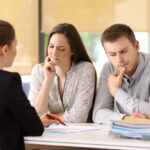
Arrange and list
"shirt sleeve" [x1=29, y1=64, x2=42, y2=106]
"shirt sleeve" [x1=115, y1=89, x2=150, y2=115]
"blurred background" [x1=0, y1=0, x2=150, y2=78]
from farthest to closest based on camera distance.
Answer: "blurred background" [x1=0, y1=0, x2=150, y2=78] < "shirt sleeve" [x1=29, y1=64, x2=42, y2=106] < "shirt sleeve" [x1=115, y1=89, x2=150, y2=115]

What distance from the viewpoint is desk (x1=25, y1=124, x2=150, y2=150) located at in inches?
57.5

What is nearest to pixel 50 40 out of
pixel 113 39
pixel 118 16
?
pixel 113 39

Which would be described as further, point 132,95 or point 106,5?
point 106,5

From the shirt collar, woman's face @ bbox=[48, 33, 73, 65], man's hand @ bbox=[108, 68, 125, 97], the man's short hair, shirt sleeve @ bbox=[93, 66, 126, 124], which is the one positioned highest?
the man's short hair

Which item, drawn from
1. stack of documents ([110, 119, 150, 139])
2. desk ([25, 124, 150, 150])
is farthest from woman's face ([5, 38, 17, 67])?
stack of documents ([110, 119, 150, 139])

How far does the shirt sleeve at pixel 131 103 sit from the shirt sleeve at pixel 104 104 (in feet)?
0.30

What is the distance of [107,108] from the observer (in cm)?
239

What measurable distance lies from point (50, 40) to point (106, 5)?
2497 mm

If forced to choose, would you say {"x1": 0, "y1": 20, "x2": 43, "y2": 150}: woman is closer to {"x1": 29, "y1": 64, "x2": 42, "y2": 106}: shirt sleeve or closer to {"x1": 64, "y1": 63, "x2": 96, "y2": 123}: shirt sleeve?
{"x1": 64, "y1": 63, "x2": 96, "y2": 123}: shirt sleeve

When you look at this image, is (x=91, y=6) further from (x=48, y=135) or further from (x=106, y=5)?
(x=48, y=135)

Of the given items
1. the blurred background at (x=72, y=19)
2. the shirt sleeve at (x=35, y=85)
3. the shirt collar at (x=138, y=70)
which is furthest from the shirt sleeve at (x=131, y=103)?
the blurred background at (x=72, y=19)

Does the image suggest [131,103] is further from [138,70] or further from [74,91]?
[74,91]

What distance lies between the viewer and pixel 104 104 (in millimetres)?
2396

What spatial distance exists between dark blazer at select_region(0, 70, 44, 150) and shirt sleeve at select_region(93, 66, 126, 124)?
0.74 metres
